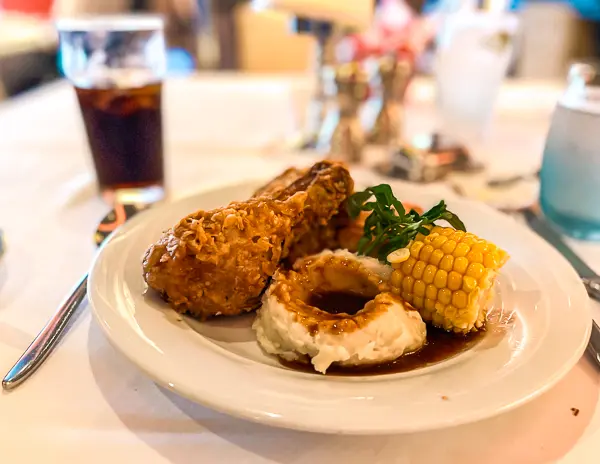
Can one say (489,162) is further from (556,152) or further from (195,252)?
(195,252)

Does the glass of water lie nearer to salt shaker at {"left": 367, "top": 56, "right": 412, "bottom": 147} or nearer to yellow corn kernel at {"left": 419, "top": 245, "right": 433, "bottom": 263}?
yellow corn kernel at {"left": 419, "top": 245, "right": 433, "bottom": 263}

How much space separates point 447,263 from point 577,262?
Answer: 0.55 metres

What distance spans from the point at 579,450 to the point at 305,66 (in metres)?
4.19

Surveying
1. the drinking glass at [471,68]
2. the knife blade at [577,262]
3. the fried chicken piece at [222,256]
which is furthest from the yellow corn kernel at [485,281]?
the drinking glass at [471,68]

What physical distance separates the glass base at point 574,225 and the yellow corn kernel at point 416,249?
784 mm

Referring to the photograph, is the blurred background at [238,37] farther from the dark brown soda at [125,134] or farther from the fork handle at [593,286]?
the fork handle at [593,286]

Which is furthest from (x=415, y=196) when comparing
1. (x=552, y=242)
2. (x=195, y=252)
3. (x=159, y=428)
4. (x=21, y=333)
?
(x=21, y=333)

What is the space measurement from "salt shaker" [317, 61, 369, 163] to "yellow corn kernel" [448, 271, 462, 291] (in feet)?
4.56

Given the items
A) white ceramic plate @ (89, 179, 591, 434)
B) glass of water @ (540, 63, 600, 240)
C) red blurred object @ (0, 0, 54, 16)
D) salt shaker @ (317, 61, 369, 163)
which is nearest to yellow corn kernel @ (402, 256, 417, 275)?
white ceramic plate @ (89, 179, 591, 434)

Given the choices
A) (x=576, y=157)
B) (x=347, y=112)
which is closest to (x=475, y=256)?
(x=576, y=157)

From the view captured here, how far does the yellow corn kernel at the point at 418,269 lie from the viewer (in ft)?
4.11

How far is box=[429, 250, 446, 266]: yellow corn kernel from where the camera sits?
1.24m

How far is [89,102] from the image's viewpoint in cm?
189

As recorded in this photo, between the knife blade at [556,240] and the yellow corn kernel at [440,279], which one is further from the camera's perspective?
the knife blade at [556,240]
